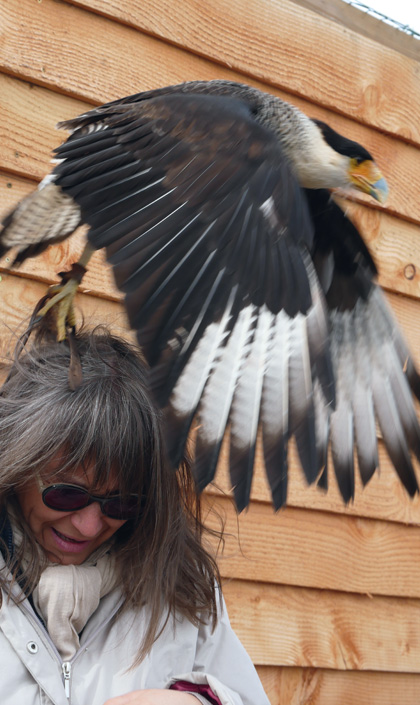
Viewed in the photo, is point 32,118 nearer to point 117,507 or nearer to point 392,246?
point 117,507

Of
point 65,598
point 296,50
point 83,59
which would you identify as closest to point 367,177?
point 296,50

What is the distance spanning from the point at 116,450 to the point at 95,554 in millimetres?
216

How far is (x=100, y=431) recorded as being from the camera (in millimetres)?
1228

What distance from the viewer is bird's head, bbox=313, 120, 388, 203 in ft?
5.56

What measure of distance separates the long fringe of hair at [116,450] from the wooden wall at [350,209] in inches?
11.2

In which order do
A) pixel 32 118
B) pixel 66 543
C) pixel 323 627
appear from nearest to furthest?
pixel 66 543 < pixel 32 118 < pixel 323 627

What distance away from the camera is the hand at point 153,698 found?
1.07 m

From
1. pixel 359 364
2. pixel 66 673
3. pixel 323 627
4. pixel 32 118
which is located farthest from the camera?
Result: pixel 323 627

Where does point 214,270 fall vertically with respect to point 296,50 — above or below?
below

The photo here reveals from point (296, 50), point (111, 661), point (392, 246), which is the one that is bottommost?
point (111, 661)

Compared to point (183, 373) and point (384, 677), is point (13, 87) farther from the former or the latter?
point (384, 677)

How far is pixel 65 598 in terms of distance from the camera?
1.17 meters

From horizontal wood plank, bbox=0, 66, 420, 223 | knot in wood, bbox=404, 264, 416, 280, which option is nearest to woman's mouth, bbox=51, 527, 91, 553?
horizontal wood plank, bbox=0, 66, 420, 223

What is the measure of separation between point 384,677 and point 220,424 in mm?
1551
